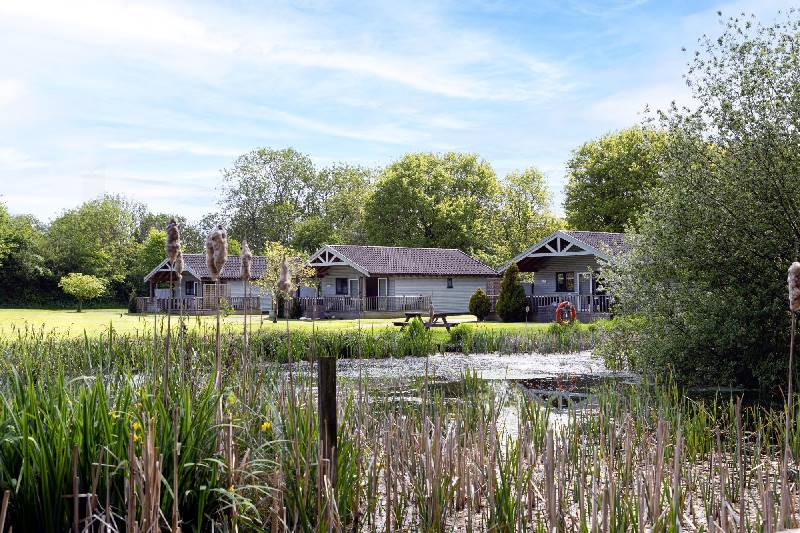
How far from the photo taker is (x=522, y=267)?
1610 inches

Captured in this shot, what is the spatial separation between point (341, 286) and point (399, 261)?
4.37 m

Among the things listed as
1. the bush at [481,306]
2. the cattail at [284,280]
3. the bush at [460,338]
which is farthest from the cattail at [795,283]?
the bush at [481,306]

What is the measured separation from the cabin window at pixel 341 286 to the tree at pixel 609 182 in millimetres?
17582

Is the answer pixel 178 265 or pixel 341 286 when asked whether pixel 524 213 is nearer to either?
pixel 341 286

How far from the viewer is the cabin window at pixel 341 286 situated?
160 ft

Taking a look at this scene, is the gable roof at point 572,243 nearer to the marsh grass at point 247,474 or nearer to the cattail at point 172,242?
the marsh grass at point 247,474

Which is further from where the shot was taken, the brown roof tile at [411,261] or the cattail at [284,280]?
the brown roof tile at [411,261]

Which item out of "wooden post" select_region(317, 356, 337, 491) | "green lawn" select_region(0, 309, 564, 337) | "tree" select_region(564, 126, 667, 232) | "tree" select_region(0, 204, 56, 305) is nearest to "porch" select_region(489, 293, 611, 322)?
"green lawn" select_region(0, 309, 564, 337)

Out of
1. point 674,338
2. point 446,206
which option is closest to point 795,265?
point 674,338

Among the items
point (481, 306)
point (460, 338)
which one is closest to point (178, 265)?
point (460, 338)

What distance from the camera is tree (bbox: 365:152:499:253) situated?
60719 mm

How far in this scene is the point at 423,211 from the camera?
6119 centimetres

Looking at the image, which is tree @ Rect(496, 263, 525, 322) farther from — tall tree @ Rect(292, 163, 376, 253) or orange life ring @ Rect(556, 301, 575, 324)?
tall tree @ Rect(292, 163, 376, 253)

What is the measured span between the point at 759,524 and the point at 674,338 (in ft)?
32.6
